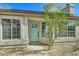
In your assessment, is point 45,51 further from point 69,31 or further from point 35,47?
point 69,31

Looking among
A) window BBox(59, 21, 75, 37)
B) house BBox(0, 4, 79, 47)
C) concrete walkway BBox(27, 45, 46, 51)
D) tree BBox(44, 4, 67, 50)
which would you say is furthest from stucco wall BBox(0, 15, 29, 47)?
window BBox(59, 21, 75, 37)

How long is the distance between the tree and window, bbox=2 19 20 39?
2.32 ft

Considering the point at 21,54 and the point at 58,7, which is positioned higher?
the point at 58,7

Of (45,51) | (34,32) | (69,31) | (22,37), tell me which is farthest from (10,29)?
(69,31)

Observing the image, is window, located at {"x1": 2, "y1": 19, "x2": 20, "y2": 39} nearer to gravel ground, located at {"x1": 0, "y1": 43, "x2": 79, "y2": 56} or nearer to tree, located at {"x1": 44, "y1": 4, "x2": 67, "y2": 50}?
gravel ground, located at {"x1": 0, "y1": 43, "x2": 79, "y2": 56}

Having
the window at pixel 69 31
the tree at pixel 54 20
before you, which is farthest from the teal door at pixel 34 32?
the window at pixel 69 31

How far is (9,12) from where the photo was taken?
48.8 ft

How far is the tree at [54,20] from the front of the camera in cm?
1484

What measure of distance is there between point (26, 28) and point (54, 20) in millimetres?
678

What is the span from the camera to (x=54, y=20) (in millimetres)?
14836

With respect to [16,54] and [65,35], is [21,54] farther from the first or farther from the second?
→ [65,35]

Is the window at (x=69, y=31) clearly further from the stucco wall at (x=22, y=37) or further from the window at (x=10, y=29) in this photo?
the window at (x=10, y=29)

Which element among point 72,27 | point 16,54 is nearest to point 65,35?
point 72,27

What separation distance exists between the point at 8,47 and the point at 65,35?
135 centimetres
